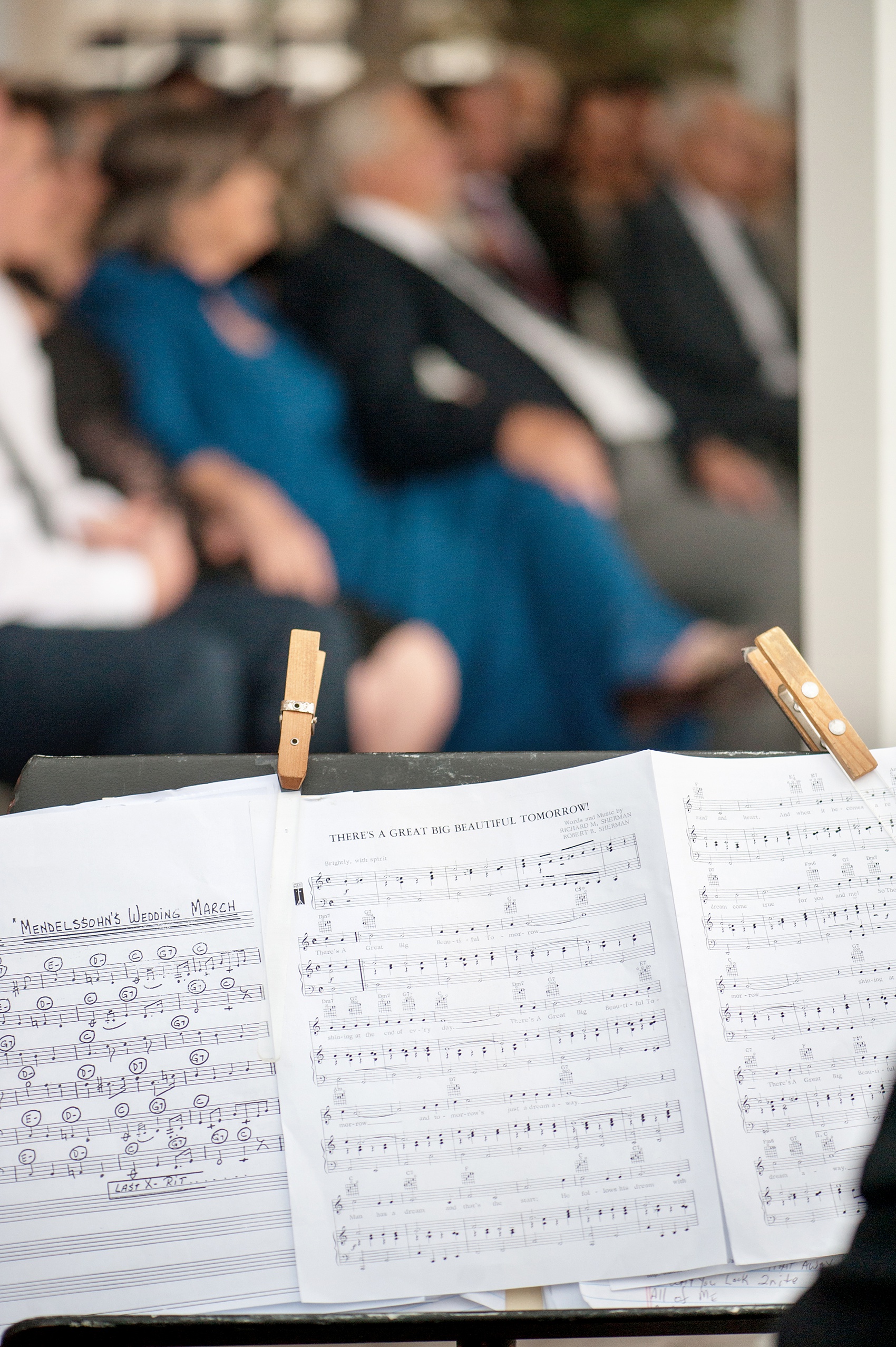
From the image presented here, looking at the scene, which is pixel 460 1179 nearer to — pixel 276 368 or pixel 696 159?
pixel 276 368

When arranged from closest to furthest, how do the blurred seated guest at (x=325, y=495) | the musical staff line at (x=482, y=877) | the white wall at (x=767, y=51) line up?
the musical staff line at (x=482, y=877), the blurred seated guest at (x=325, y=495), the white wall at (x=767, y=51)

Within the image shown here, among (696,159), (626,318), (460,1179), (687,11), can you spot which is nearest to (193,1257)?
(460,1179)

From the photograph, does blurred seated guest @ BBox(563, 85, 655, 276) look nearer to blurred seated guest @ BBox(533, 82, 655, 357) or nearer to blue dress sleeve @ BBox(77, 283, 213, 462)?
blurred seated guest @ BBox(533, 82, 655, 357)

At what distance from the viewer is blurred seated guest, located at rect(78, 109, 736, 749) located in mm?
1882

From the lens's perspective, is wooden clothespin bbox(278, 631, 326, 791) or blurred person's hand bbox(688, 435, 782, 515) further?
blurred person's hand bbox(688, 435, 782, 515)

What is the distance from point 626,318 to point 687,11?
62cm

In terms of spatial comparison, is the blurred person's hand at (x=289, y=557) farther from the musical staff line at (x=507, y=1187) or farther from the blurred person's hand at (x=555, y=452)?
the musical staff line at (x=507, y=1187)

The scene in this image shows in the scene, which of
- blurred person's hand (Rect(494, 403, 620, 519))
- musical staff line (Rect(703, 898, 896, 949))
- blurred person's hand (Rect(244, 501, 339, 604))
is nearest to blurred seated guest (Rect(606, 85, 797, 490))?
blurred person's hand (Rect(494, 403, 620, 519))

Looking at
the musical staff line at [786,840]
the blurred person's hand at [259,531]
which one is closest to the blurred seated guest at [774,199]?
the blurred person's hand at [259,531]

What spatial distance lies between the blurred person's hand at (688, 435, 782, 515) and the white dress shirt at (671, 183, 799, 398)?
0.16m

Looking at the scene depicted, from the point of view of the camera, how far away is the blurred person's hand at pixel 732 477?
6.84ft

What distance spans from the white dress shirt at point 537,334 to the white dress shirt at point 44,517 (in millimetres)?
690

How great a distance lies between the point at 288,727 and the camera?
849mm

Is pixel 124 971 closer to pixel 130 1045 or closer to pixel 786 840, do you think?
pixel 130 1045
